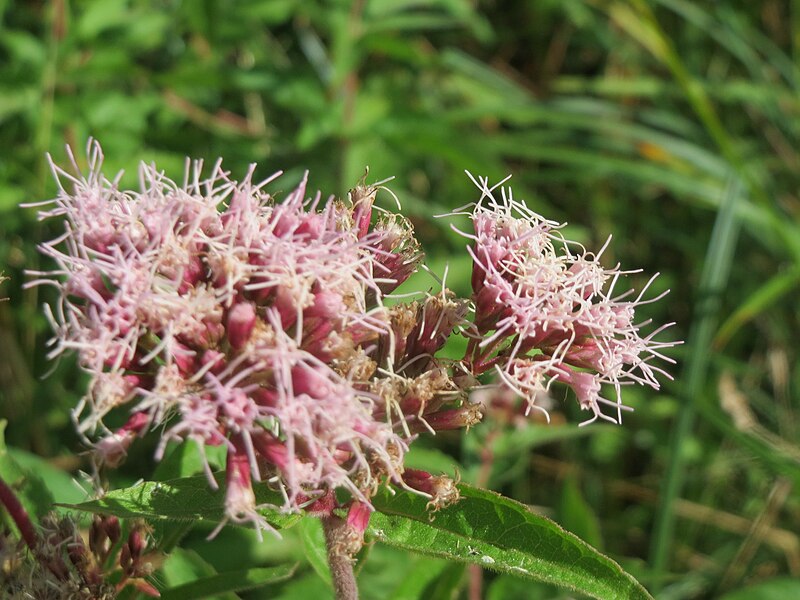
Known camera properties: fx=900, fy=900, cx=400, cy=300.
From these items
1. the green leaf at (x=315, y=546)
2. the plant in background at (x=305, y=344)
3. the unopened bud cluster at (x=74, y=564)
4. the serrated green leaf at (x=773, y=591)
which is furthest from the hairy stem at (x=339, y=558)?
the serrated green leaf at (x=773, y=591)

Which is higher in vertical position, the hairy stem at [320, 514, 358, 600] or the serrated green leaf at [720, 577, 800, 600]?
the hairy stem at [320, 514, 358, 600]

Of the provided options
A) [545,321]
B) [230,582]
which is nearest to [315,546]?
[230,582]

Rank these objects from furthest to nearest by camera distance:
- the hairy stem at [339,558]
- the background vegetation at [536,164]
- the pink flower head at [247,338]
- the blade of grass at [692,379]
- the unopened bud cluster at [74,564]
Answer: the background vegetation at [536,164] → the blade of grass at [692,379] → the unopened bud cluster at [74,564] → the hairy stem at [339,558] → the pink flower head at [247,338]

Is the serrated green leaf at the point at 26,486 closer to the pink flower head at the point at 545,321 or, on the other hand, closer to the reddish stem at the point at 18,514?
the reddish stem at the point at 18,514

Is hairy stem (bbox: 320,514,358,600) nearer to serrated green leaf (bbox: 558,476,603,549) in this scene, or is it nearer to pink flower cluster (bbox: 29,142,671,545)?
pink flower cluster (bbox: 29,142,671,545)

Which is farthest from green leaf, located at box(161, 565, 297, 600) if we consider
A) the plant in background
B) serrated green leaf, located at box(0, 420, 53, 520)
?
serrated green leaf, located at box(0, 420, 53, 520)

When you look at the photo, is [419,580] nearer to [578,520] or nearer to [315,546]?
[315,546]
